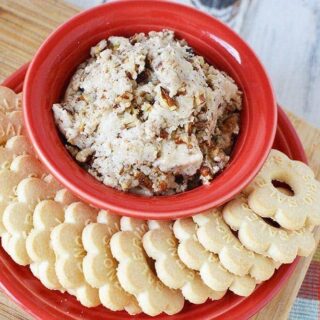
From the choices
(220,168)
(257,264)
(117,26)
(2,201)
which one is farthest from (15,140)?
(257,264)

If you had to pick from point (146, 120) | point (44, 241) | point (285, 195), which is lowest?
point (44, 241)

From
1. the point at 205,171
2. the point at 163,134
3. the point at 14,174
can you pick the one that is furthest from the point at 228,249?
the point at 14,174

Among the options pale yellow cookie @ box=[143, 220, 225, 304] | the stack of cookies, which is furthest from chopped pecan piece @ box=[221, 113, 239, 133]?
pale yellow cookie @ box=[143, 220, 225, 304]

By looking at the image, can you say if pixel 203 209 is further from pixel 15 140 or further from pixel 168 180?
pixel 15 140

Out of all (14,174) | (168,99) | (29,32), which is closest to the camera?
(168,99)

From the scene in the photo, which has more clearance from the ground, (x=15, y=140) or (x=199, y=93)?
(x=199, y=93)

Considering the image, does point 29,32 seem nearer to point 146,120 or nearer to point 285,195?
point 146,120

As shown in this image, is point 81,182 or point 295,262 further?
point 295,262

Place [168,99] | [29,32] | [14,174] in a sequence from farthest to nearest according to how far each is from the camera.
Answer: [29,32] < [14,174] < [168,99]
